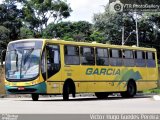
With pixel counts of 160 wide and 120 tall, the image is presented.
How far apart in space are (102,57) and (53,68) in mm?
4445

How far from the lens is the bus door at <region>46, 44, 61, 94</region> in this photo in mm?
26047

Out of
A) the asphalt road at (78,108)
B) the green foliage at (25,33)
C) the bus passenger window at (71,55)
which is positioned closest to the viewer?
the asphalt road at (78,108)

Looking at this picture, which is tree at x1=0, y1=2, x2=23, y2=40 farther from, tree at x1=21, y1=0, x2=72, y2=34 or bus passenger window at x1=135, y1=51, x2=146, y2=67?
bus passenger window at x1=135, y1=51, x2=146, y2=67

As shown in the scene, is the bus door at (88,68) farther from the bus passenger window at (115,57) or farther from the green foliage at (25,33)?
the green foliage at (25,33)

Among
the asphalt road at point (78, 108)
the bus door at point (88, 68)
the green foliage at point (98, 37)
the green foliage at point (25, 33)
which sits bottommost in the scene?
the asphalt road at point (78, 108)

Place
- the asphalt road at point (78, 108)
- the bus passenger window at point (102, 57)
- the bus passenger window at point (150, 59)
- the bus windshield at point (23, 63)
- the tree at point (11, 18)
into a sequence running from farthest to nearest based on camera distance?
1. the tree at point (11, 18)
2. the bus passenger window at point (150, 59)
3. the bus passenger window at point (102, 57)
4. the bus windshield at point (23, 63)
5. the asphalt road at point (78, 108)

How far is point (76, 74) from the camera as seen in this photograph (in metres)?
27.7

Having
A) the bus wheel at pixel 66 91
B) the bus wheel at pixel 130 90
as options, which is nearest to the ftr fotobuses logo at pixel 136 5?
the bus wheel at pixel 130 90

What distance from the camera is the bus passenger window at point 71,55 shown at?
1068 inches

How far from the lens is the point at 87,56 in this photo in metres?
28.8

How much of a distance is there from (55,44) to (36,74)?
1.85 metres

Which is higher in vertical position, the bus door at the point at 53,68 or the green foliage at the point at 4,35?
the green foliage at the point at 4,35

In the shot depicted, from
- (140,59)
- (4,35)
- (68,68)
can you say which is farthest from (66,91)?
(4,35)

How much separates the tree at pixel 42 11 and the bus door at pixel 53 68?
55.6 metres
